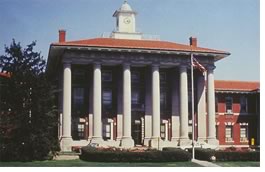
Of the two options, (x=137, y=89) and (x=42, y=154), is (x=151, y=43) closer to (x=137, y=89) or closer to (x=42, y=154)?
(x=137, y=89)

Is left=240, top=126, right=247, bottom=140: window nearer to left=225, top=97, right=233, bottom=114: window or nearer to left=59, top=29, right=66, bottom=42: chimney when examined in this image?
left=225, top=97, right=233, bottom=114: window

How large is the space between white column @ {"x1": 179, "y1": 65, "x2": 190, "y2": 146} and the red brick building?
12.9ft

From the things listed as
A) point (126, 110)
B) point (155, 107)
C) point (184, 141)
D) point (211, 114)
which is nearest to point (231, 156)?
point (155, 107)

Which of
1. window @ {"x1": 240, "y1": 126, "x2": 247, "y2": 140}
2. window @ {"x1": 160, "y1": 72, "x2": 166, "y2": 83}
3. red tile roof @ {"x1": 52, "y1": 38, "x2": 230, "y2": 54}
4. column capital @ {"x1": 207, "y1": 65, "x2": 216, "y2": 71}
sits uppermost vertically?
red tile roof @ {"x1": 52, "y1": 38, "x2": 230, "y2": 54}

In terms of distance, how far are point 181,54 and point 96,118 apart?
801 cm

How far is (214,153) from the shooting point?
26516mm

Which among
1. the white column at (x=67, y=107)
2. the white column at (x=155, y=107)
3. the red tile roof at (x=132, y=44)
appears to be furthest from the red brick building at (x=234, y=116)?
the white column at (x=67, y=107)

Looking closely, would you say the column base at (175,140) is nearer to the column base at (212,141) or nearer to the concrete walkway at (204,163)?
the column base at (212,141)

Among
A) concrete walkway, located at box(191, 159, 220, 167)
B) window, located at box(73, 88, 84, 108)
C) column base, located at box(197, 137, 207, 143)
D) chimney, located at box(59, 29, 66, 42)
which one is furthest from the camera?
window, located at box(73, 88, 84, 108)

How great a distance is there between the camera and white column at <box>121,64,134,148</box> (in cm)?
3788

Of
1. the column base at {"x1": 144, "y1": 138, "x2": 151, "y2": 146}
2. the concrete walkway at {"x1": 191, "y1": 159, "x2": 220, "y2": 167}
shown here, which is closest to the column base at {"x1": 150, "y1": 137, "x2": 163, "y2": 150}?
the column base at {"x1": 144, "y1": 138, "x2": 151, "y2": 146}

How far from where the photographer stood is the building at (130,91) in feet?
123
